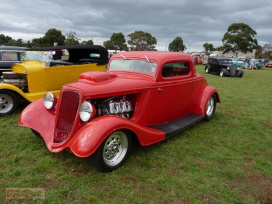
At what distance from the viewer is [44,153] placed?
3.45 m

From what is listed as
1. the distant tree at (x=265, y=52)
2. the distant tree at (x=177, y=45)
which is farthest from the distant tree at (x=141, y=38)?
the distant tree at (x=265, y=52)

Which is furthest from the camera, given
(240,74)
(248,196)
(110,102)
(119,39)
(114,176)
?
(119,39)

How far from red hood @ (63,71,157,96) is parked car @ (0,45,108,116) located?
3.05 meters

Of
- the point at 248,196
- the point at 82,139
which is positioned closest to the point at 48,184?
the point at 82,139

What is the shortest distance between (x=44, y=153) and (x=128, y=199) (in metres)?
1.83

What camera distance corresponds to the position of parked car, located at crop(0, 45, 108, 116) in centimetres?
539

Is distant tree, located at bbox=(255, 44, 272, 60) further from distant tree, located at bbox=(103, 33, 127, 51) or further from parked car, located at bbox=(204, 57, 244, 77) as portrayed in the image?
parked car, located at bbox=(204, 57, 244, 77)

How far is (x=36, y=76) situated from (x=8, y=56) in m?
3.44

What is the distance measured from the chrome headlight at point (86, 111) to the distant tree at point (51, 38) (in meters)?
53.1

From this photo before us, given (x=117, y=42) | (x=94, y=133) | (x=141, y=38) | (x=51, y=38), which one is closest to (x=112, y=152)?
(x=94, y=133)

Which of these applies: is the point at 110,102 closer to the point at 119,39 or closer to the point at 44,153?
the point at 44,153

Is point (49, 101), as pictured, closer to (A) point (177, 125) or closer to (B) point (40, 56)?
(A) point (177, 125)

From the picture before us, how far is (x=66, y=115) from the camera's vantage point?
3.08m

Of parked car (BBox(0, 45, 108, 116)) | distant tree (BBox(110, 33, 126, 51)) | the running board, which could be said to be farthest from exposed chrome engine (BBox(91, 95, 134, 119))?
distant tree (BBox(110, 33, 126, 51))
